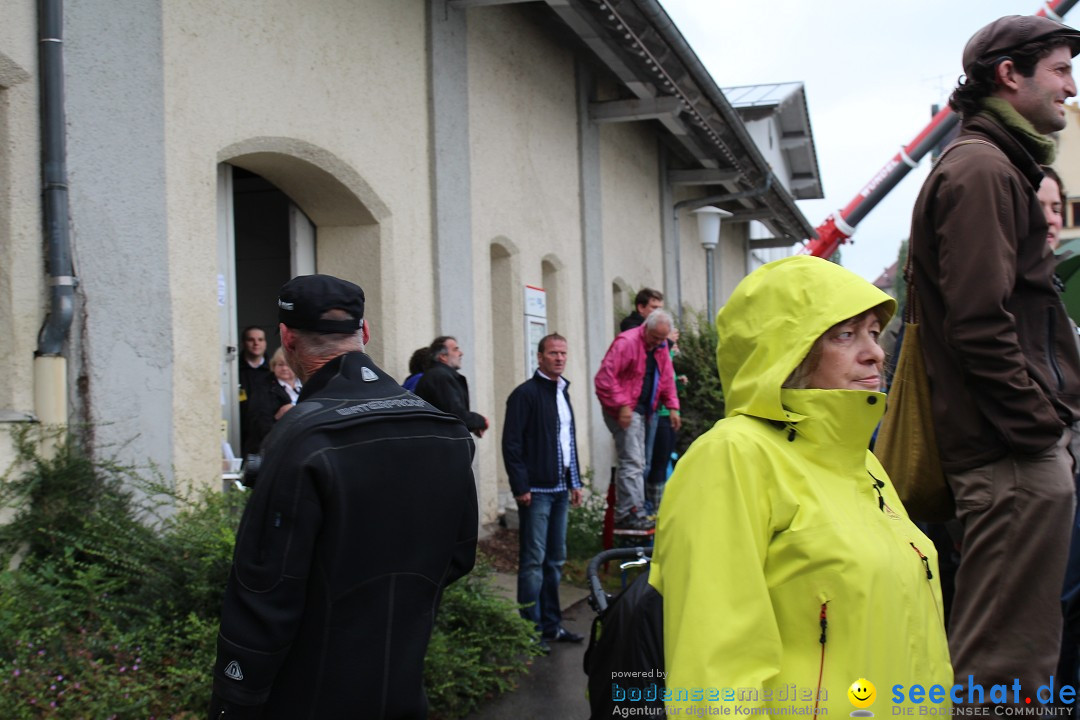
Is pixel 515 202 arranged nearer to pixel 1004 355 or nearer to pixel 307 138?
pixel 307 138

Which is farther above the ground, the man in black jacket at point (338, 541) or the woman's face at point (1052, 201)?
the woman's face at point (1052, 201)

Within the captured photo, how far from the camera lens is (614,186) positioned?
521 inches

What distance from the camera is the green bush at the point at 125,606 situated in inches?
156

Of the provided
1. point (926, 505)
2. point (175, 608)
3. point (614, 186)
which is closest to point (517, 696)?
point (175, 608)

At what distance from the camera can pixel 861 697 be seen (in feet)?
6.70

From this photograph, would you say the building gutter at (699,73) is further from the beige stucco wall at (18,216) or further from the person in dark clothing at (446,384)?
the beige stucco wall at (18,216)

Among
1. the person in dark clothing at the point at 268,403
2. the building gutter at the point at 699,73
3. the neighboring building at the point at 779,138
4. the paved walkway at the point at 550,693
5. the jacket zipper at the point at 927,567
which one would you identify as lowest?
the paved walkway at the point at 550,693

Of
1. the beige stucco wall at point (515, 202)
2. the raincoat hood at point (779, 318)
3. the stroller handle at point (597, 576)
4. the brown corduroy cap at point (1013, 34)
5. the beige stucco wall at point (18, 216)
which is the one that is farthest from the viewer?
the beige stucco wall at point (515, 202)

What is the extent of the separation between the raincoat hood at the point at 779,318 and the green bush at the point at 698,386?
939 cm

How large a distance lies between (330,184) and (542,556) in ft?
9.85

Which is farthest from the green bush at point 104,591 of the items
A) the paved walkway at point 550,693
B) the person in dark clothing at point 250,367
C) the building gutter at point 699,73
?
the building gutter at point 699,73

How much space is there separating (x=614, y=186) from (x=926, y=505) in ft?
34.4

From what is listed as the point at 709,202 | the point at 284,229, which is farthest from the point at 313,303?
the point at 709,202

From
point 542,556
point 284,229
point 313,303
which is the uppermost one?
point 284,229
